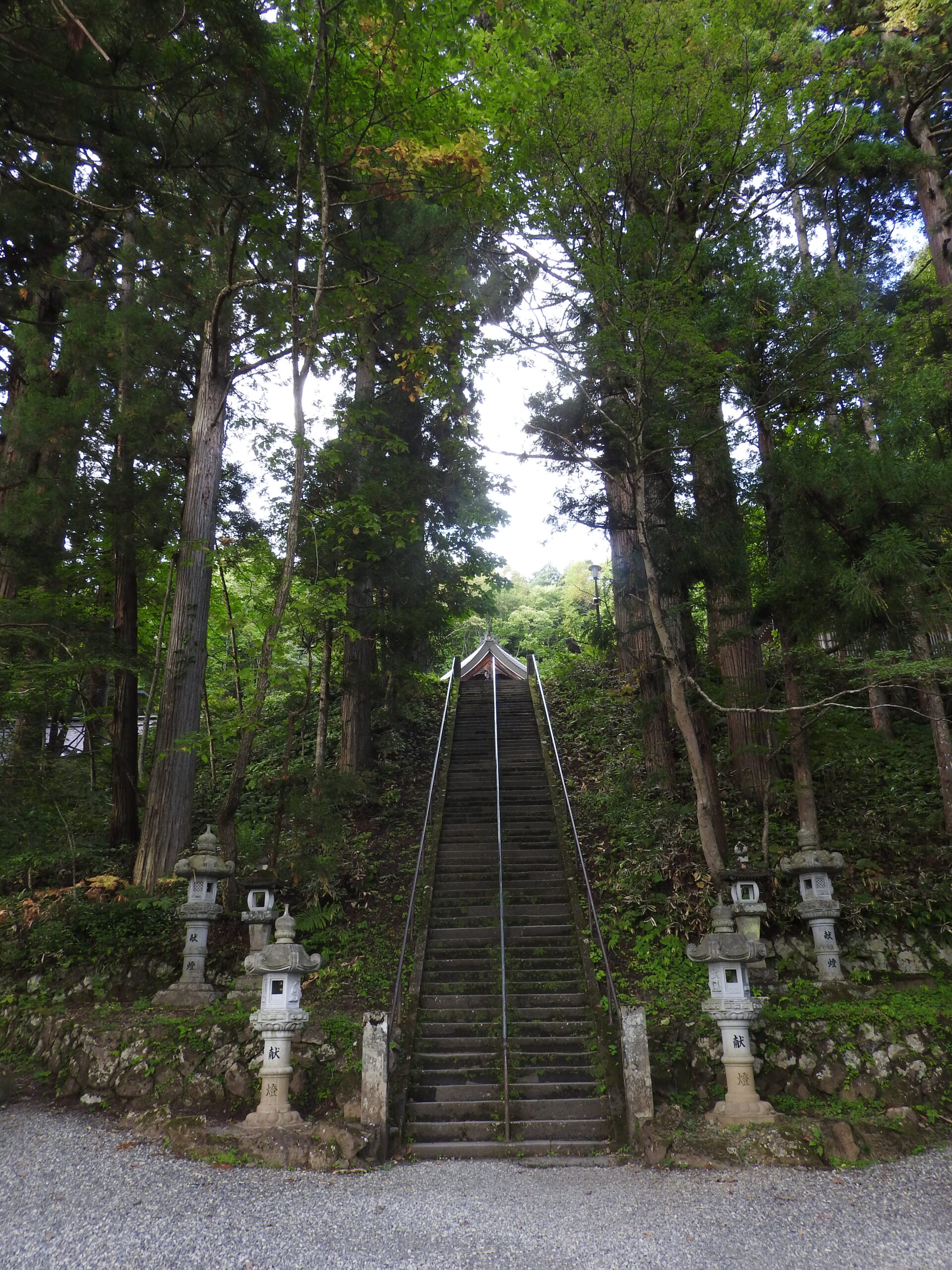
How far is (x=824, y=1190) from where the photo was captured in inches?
160

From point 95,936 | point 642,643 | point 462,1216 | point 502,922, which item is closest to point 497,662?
point 642,643

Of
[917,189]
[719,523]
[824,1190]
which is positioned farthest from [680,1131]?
[917,189]

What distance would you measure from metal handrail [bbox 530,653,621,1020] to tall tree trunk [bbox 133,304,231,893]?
4.27 metres

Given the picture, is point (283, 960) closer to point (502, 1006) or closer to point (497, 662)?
point (502, 1006)

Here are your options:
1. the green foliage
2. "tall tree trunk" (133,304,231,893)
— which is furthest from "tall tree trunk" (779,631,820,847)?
the green foliage

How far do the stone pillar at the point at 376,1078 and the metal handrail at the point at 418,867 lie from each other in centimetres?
28

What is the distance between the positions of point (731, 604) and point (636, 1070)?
15.1 feet

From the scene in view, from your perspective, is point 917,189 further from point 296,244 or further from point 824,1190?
point 824,1190

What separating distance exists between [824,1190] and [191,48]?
357 inches

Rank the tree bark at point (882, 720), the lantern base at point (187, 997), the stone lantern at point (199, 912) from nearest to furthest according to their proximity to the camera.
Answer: the lantern base at point (187, 997), the stone lantern at point (199, 912), the tree bark at point (882, 720)

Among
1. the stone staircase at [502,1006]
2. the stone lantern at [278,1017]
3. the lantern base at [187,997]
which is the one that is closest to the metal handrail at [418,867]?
the stone staircase at [502,1006]

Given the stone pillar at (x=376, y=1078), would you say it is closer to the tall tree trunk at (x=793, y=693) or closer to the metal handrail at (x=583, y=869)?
the metal handrail at (x=583, y=869)

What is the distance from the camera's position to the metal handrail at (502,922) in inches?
201

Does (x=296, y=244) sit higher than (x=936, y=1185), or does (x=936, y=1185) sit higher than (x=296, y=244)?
(x=296, y=244)
